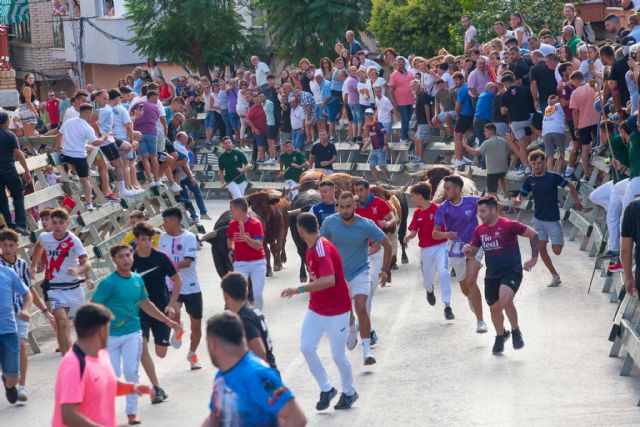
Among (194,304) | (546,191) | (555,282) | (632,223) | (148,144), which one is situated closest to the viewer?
(632,223)

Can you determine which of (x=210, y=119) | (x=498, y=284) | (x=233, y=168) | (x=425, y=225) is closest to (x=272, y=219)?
(x=425, y=225)

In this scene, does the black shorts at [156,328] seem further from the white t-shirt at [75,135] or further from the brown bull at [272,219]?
the white t-shirt at [75,135]

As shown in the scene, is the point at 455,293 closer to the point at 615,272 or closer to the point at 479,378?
the point at 615,272

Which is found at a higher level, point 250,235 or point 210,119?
point 250,235

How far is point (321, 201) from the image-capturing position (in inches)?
667

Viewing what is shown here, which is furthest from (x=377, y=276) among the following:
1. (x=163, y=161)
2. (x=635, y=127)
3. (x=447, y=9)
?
(x=447, y=9)

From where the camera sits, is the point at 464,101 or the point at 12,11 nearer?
the point at 464,101

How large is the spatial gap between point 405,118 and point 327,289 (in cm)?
1615

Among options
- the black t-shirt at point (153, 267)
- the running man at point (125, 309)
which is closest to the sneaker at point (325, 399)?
the running man at point (125, 309)

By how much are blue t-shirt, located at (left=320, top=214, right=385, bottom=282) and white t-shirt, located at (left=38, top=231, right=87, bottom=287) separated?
9.94 ft

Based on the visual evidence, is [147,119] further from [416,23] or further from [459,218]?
[416,23]

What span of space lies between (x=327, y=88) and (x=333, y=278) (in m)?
17.3

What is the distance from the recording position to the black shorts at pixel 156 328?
1220 centimetres

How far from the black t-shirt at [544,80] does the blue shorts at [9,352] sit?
1253 cm
